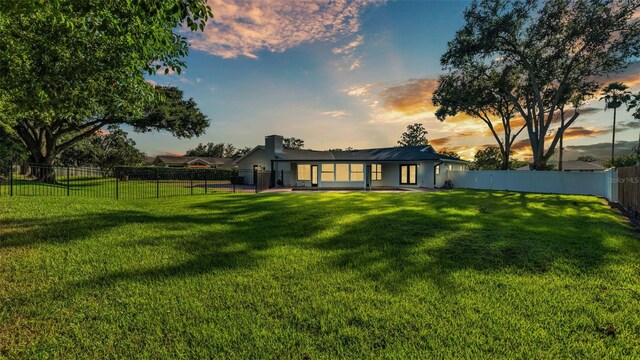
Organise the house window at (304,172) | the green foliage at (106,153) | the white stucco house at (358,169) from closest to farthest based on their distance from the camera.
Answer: the white stucco house at (358,169)
the house window at (304,172)
the green foliage at (106,153)

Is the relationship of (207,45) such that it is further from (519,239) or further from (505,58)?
(505,58)

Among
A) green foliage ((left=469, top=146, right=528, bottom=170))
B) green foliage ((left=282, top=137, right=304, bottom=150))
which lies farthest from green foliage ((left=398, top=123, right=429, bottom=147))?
green foliage ((left=282, top=137, right=304, bottom=150))

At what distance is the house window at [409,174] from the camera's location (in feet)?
86.9

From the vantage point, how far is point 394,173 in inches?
1075

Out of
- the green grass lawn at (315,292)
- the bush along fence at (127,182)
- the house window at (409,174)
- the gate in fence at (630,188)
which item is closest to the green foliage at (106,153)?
the bush along fence at (127,182)

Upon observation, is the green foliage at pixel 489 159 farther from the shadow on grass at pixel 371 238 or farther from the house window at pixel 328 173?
the shadow on grass at pixel 371 238

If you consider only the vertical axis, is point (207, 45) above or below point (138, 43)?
above

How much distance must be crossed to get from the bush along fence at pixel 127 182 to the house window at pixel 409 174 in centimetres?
1187

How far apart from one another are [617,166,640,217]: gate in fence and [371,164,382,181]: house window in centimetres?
1629

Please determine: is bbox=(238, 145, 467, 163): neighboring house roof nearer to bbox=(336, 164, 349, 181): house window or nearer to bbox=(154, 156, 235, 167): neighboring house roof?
bbox=(336, 164, 349, 181): house window

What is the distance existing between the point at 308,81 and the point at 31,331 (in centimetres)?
1760

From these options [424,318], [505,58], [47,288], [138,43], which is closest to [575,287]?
[424,318]

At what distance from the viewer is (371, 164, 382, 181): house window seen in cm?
2717

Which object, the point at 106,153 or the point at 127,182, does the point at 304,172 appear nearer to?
the point at 127,182
